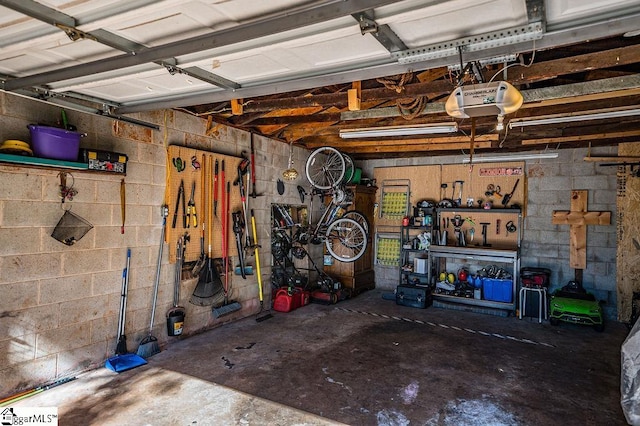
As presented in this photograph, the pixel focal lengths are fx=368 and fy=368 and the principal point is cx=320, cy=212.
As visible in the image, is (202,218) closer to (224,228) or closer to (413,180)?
(224,228)

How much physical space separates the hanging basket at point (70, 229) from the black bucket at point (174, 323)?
50.3 inches

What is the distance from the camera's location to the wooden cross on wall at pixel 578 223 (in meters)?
5.49

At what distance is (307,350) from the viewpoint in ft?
13.0

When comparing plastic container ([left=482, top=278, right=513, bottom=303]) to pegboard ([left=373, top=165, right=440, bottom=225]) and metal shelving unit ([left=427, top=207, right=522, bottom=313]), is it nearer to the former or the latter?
metal shelving unit ([left=427, top=207, right=522, bottom=313])

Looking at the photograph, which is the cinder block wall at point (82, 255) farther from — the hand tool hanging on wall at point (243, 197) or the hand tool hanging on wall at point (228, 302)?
the hand tool hanging on wall at point (243, 197)

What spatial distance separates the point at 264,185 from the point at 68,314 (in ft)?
9.71

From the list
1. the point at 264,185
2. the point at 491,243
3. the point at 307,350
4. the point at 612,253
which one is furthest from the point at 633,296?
the point at 264,185

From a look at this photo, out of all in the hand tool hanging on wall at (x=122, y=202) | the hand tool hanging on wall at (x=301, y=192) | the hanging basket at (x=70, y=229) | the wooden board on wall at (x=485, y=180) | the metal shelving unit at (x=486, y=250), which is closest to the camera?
the hanging basket at (x=70, y=229)

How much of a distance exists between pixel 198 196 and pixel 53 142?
1.65 meters

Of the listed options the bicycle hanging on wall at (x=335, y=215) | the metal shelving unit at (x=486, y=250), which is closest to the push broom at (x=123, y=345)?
the bicycle hanging on wall at (x=335, y=215)

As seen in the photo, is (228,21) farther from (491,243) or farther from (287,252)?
(491,243)

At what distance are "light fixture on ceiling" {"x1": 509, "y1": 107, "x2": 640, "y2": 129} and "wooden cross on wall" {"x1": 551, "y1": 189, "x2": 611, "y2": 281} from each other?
2127 mm

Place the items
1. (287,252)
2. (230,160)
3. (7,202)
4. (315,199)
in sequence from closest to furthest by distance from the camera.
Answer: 1. (7,202)
2. (230,160)
3. (287,252)
4. (315,199)

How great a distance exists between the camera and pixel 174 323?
13.1 feet
